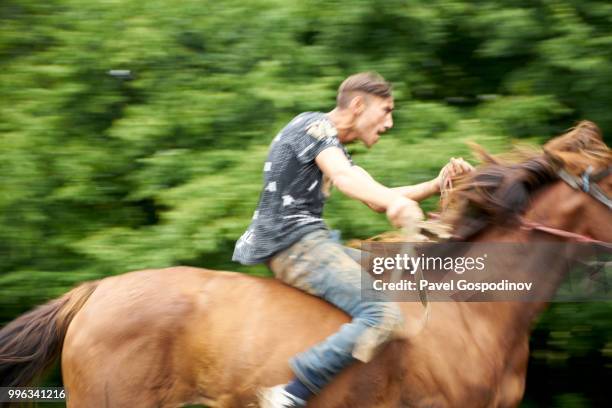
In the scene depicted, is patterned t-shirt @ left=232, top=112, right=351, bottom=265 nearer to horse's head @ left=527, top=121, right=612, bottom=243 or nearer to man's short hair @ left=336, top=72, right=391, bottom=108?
man's short hair @ left=336, top=72, right=391, bottom=108

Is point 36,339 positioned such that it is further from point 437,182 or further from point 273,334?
point 437,182

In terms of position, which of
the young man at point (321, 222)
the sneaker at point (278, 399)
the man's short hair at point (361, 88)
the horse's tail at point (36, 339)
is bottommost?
the sneaker at point (278, 399)

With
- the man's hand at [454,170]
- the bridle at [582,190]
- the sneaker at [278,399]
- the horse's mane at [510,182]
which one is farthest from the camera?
the man's hand at [454,170]

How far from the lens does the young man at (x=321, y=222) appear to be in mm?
3637

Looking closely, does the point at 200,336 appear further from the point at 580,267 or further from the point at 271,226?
the point at 580,267

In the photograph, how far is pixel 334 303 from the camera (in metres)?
3.80

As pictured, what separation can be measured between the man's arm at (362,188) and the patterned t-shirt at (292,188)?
76mm

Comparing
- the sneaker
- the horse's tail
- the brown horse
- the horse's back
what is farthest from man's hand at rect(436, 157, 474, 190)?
the horse's tail

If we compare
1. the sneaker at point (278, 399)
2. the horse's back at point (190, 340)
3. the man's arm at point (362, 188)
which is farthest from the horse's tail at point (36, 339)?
the man's arm at point (362, 188)

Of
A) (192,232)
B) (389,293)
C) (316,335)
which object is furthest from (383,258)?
(192,232)

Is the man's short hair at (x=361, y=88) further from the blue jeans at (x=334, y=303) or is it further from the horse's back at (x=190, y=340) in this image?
the horse's back at (x=190, y=340)

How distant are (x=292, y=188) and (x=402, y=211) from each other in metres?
0.59

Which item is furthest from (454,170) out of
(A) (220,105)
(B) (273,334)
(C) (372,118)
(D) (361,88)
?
(A) (220,105)

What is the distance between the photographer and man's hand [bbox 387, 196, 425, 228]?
11.6 ft
